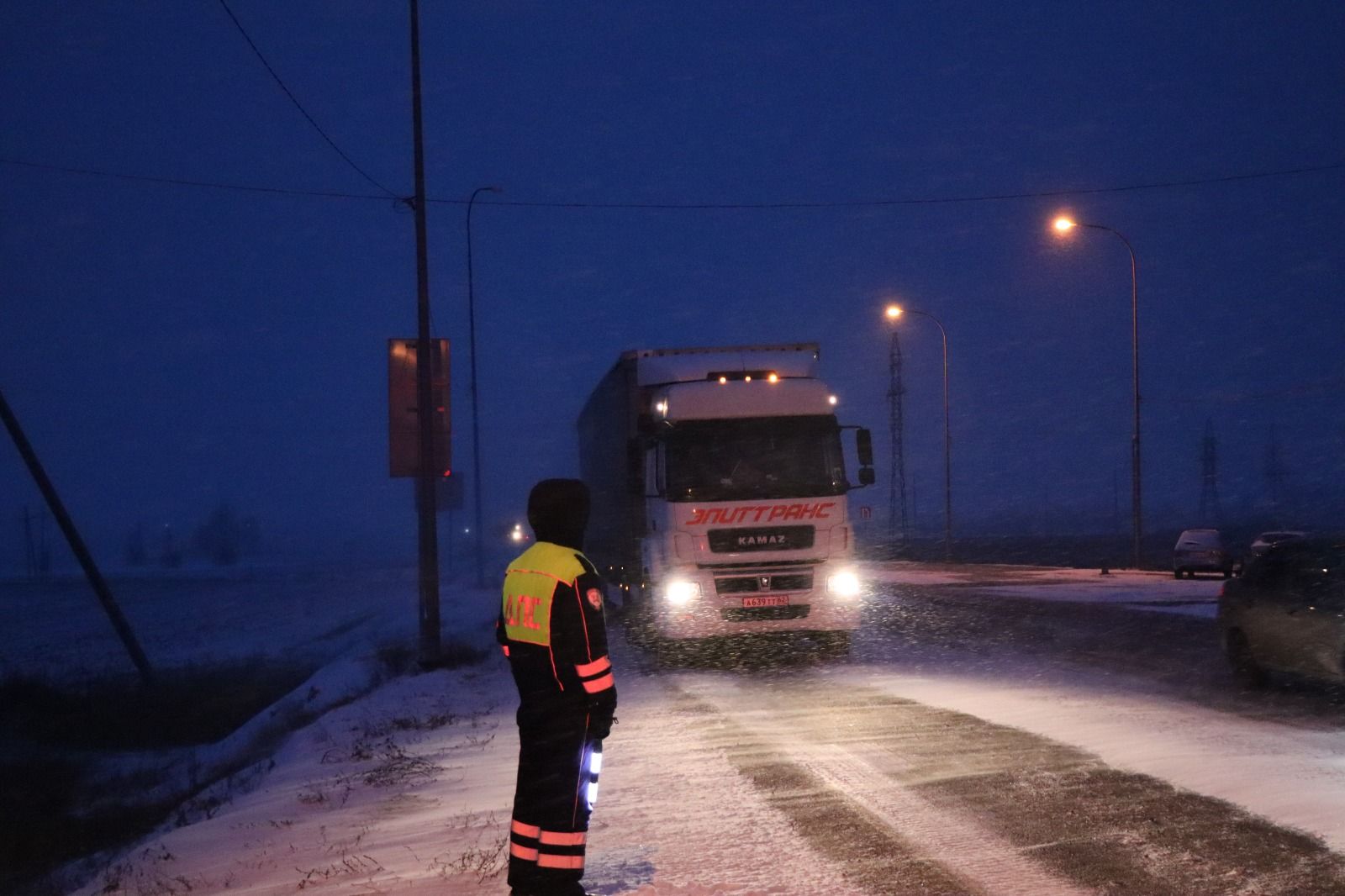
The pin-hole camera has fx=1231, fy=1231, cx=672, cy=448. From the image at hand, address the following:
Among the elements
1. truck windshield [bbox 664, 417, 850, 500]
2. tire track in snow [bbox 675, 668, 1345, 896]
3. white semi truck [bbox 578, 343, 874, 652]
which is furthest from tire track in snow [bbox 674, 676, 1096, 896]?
truck windshield [bbox 664, 417, 850, 500]

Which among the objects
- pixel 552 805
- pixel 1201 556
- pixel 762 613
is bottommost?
pixel 1201 556

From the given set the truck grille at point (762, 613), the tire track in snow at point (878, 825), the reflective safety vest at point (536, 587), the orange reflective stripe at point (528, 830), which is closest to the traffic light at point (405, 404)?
the truck grille at point (762, 613)

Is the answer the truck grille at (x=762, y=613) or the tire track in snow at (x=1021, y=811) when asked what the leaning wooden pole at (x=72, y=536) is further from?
the tire track in snow at (x=1021, y=811)

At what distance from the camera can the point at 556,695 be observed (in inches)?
192

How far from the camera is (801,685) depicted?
44.8ft

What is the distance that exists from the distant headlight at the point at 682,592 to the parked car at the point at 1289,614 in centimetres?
593

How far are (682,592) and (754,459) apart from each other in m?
1.90

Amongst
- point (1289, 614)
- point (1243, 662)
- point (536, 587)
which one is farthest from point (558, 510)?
point (1243, 662)

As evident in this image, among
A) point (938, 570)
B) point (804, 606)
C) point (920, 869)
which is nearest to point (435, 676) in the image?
point (804, 606)

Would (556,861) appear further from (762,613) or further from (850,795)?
(762,613)

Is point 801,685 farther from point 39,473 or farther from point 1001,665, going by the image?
point 39,473

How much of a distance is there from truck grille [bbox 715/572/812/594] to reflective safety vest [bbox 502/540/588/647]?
10.3 m

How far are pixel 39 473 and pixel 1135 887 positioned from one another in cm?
2514

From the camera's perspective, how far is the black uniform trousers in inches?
188
